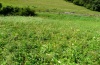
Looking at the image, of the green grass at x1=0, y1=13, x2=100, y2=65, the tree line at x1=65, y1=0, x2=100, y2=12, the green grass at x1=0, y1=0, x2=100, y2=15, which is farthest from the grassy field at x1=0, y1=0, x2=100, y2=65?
the tree line at x1=65, y1=0, x2=100, y2=12

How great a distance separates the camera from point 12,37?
8273 mm

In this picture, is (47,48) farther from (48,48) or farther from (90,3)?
(90,3)

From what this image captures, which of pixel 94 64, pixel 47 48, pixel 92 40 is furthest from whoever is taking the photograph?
pixel 92 40

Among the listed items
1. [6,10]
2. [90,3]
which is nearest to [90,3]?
[90,3]

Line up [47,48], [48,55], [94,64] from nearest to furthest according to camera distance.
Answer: [94,64] → [48,55] → [47,48]

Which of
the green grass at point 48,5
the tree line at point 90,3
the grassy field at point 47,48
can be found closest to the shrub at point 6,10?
the green grass at point 48,5

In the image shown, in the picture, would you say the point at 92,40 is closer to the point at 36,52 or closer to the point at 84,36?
the point at 84,36

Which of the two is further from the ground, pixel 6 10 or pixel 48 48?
pixel 48 48

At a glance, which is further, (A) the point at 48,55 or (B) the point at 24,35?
(B) the point at 24,35

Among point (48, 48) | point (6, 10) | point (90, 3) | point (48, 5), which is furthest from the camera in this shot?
point (90, 3)

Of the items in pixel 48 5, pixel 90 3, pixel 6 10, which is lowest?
pixel 48 5

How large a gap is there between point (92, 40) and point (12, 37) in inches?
139

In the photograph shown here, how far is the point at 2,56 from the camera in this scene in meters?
6.87

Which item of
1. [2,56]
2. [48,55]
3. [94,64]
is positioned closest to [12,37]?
[2,56]
